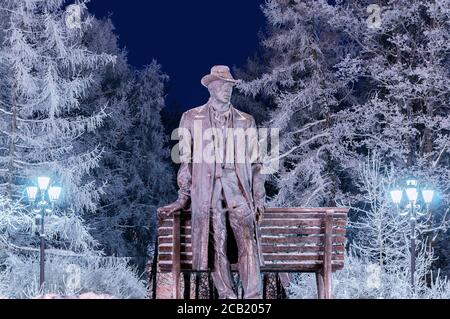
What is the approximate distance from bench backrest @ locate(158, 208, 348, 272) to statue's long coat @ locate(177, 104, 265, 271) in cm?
37

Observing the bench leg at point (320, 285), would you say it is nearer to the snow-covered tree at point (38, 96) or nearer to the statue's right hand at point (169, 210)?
the statue's right hand at point (169, 210)

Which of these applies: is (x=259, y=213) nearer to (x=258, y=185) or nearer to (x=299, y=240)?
(x=258, y=185)

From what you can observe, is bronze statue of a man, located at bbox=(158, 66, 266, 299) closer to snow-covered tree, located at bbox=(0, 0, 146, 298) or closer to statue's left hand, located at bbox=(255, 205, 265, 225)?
statue's left hand, located at bbox=(255, 205, 265, 225)

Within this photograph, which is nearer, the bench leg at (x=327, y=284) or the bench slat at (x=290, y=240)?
the bench leg at (x=327, y=284)

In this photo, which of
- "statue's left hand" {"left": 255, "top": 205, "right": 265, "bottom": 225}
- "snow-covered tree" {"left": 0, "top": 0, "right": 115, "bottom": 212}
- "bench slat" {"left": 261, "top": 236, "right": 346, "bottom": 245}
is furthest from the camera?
"snow-covered tree" {"left": 0, "top": 0, "right": 115, "bottom": 212}

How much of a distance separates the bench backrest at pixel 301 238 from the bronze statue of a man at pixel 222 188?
42 cm

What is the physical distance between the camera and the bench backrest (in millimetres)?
8781

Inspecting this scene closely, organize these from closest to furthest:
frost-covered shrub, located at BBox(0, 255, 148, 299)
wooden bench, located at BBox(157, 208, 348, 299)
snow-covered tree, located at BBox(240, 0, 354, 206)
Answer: wooden bench, located at BBox(157, 208, 348, 299) → frost-covered shrub, located at BBox(0, 255, 148, 299) → snow-covered tree, located at BBox(240, 0, 354, 206)

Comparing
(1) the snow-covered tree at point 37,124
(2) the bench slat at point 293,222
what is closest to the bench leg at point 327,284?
(2) the bench slat at point 293,222

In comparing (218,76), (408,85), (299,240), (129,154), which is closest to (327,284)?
(299,240)

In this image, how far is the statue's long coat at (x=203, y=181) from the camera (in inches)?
325

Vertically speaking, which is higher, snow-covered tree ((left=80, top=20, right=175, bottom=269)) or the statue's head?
snow-covered tree ((left=80, top=20, right=175, bottom=269))

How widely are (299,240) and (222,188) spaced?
110cm

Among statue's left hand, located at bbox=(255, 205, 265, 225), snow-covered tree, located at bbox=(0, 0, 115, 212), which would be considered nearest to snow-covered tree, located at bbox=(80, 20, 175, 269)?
snow-covered tree, located at bbox=(0, 0, 115, 212)
